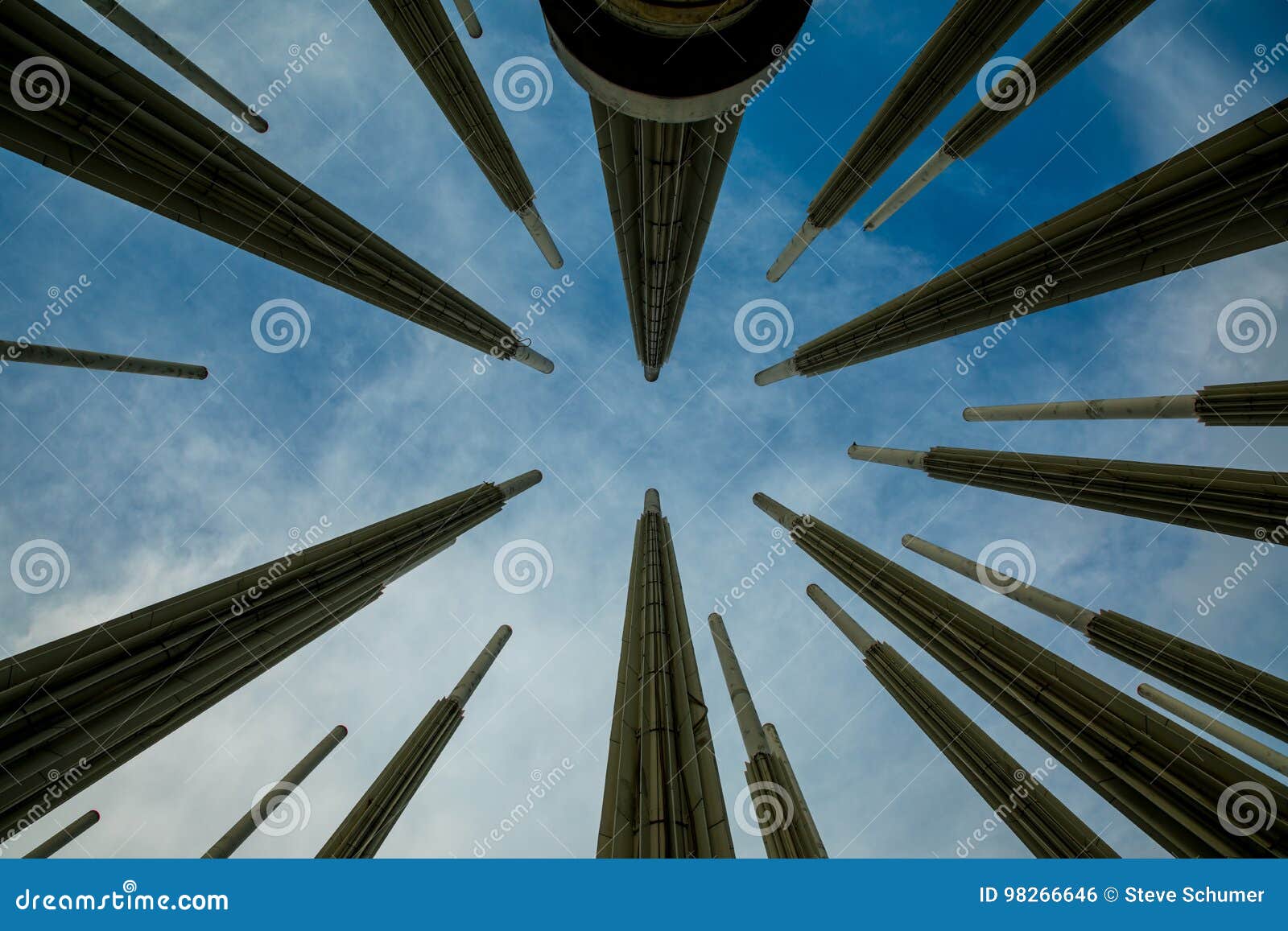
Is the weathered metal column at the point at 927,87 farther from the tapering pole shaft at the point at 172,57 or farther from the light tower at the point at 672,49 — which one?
the tapering pole shaft at the point at 172,57

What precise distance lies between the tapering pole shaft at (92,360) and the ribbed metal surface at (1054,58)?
24964 millimetres

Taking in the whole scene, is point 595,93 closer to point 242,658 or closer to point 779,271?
point 242,658

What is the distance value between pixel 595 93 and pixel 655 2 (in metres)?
1.27

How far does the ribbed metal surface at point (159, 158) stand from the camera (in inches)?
229

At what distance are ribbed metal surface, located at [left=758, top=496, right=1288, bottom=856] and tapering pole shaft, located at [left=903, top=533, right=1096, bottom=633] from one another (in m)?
2.28

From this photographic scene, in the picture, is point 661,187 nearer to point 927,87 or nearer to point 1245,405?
point 927,87

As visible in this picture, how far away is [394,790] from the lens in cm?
1536

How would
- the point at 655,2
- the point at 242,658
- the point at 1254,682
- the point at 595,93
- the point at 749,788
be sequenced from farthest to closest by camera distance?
the point at 749,788 → the point at 1254,682 → the point at 242,658 → the point at 595,93 → the point at 655,2

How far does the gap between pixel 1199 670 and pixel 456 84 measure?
24541 millimetres

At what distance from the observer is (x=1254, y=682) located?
10.6 meters

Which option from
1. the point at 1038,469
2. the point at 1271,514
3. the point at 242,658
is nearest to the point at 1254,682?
the point at 1271,514

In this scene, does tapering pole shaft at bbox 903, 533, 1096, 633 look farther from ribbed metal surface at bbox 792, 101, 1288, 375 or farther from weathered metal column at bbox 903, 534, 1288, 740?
ribbed metal surface at bbox 792, 101, 1288, 375

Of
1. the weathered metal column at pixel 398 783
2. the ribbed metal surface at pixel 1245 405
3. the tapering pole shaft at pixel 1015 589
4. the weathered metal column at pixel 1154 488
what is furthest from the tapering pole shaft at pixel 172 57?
the tapering pole shaft at pixel 1015 589

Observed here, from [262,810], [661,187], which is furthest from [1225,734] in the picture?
[262,810]
